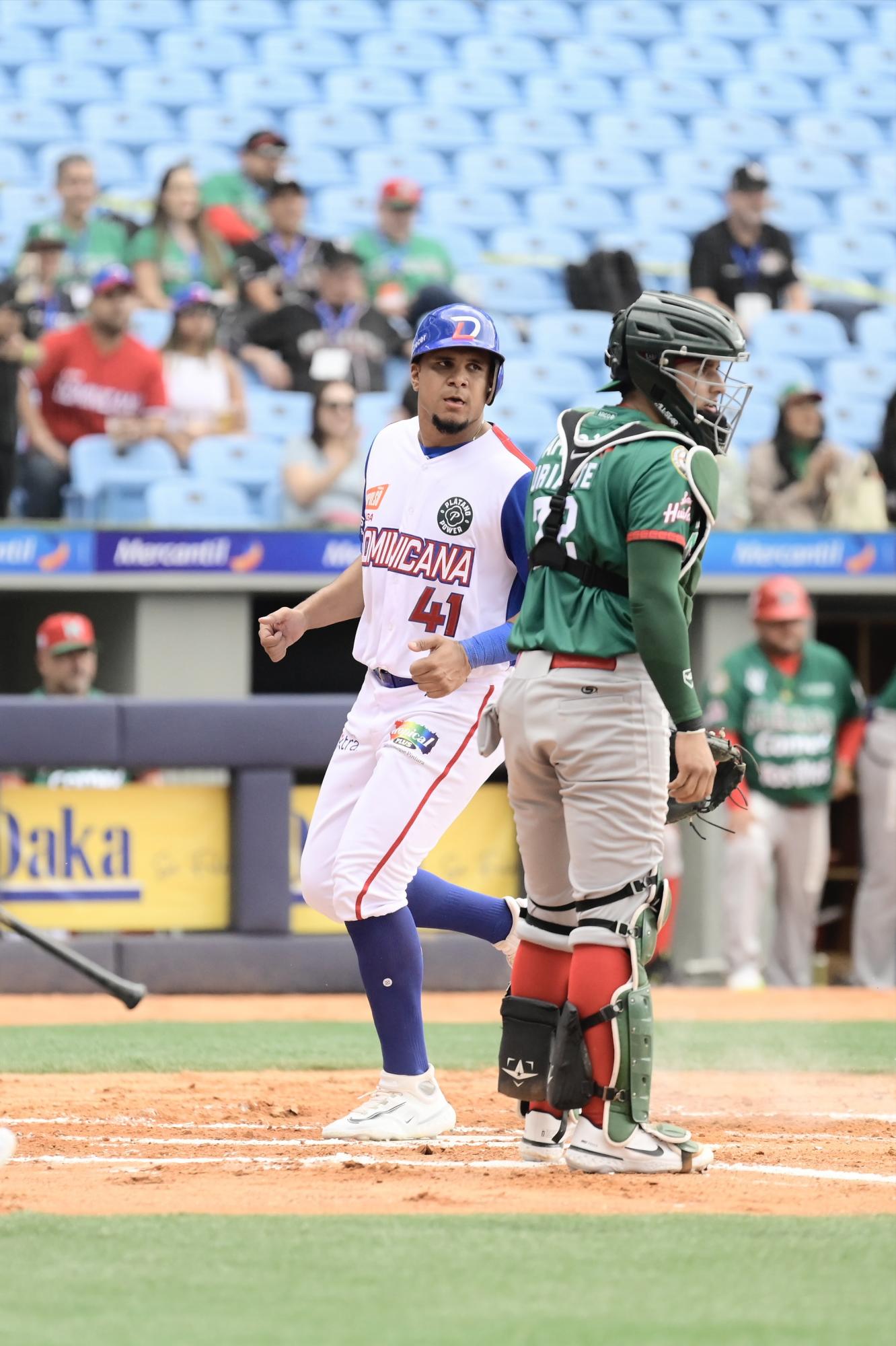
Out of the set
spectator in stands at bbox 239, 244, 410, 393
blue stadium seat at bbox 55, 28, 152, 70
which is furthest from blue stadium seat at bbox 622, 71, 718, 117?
spectator in stands at bbox 239, 244, 410, 393

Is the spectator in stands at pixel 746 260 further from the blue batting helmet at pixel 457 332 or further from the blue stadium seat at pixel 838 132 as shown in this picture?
the blue batting helmet at pixel 457 332

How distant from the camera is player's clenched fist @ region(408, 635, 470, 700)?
478 centimetres

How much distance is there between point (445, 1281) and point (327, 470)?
865cm

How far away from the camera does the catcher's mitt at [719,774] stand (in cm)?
464

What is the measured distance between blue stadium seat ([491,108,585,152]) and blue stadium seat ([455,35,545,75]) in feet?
1.72

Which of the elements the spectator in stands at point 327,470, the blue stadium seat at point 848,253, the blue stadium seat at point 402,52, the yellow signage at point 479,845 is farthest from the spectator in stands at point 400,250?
the yellow signage at point 479,845

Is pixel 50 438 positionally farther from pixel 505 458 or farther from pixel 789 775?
pixel 505 458

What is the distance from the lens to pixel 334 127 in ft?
52.0

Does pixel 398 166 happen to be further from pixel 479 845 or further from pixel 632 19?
pixel 479 845

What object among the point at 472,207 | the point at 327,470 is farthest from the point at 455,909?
the point at 472,207

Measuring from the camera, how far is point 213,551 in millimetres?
11219

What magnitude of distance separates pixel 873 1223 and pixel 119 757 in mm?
6198

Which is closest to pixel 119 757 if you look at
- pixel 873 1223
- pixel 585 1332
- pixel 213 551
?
pixel 213 551

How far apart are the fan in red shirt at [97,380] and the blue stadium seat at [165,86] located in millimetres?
4501
